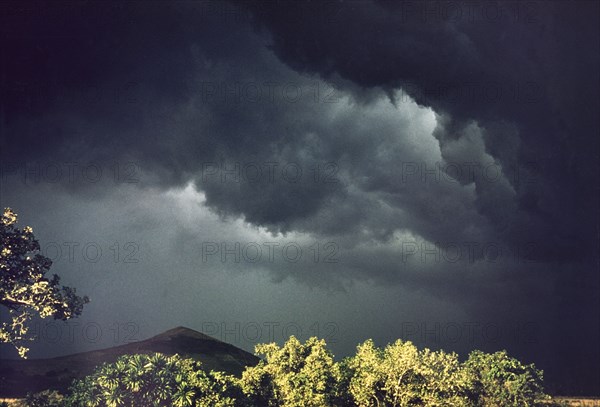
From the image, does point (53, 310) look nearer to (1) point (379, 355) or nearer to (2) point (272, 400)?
(2) point (272, 400)

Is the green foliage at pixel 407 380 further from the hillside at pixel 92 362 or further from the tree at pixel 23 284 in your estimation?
the hillside at pixel 92 362

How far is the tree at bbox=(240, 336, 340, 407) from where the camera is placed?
152 feet

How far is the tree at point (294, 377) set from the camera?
152ft

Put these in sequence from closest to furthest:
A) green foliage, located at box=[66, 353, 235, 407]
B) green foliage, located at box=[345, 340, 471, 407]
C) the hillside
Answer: green foliage, located at box=[66, 353, 235, 407]
green foliage, located at box=[345, 340, 471, 407]
the hillside

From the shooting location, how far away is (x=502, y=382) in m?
62.5

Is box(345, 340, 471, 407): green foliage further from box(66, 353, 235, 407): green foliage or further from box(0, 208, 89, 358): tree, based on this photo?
box(0, 208, 89, 358): tree

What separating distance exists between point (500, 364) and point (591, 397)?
43.7 metres

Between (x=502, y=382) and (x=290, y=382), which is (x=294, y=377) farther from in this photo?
(x=502, y=382)

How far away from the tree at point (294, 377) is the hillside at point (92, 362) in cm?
5280

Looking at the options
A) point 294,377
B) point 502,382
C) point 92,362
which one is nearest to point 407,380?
point 294,377

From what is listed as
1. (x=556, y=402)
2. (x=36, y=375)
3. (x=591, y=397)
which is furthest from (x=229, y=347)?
(x=556, y=402)

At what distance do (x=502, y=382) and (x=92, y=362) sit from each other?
10267 cm

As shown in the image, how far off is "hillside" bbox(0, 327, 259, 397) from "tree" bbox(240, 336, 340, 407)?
52.8 meters

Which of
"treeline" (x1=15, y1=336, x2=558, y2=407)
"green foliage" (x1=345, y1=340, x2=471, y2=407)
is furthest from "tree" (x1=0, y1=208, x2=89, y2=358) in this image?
"green foliage" (x1=345, y1=340, x2=471, y2=407)
